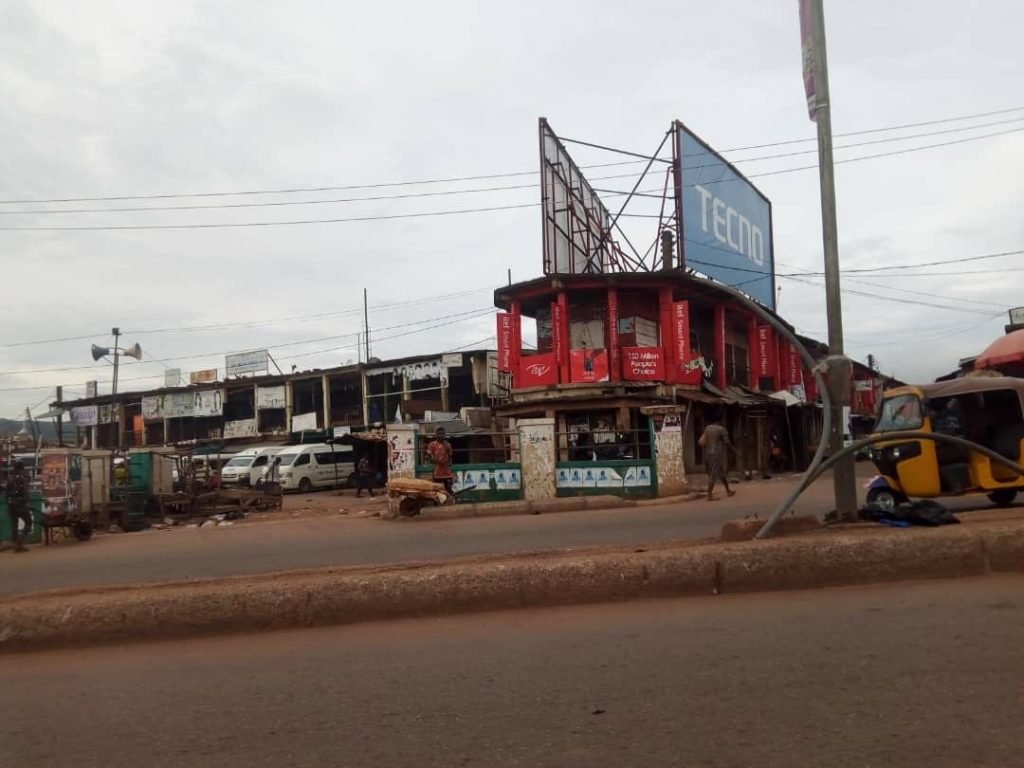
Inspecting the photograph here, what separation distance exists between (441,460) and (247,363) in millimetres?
29870

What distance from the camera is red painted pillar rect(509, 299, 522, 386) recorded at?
82.3 feet

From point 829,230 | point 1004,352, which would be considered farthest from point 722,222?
point 829,230

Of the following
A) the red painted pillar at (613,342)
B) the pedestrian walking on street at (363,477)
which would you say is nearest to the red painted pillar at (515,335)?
the red painted pillar at (613,342)

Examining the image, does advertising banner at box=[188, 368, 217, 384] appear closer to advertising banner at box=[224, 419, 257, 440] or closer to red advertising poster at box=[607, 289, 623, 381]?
advertising banner at box=[224, 419, 257, 440]

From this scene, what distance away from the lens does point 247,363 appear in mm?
43156

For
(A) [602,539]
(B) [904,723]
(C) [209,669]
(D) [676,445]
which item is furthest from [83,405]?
(B) [904,723]

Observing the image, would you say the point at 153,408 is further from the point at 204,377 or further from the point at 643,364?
the point at 643,364

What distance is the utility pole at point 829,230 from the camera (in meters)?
→ 7.25

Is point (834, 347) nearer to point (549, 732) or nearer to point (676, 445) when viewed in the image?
point (549, 732)

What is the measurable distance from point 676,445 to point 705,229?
36.6 feet

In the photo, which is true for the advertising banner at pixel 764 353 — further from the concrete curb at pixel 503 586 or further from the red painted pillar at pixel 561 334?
the concrete curb at pixel 503 586

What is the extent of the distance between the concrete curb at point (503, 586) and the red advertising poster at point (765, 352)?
24609 mm

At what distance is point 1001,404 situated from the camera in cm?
1079

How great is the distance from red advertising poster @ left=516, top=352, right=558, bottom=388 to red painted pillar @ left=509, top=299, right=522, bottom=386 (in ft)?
1.37
